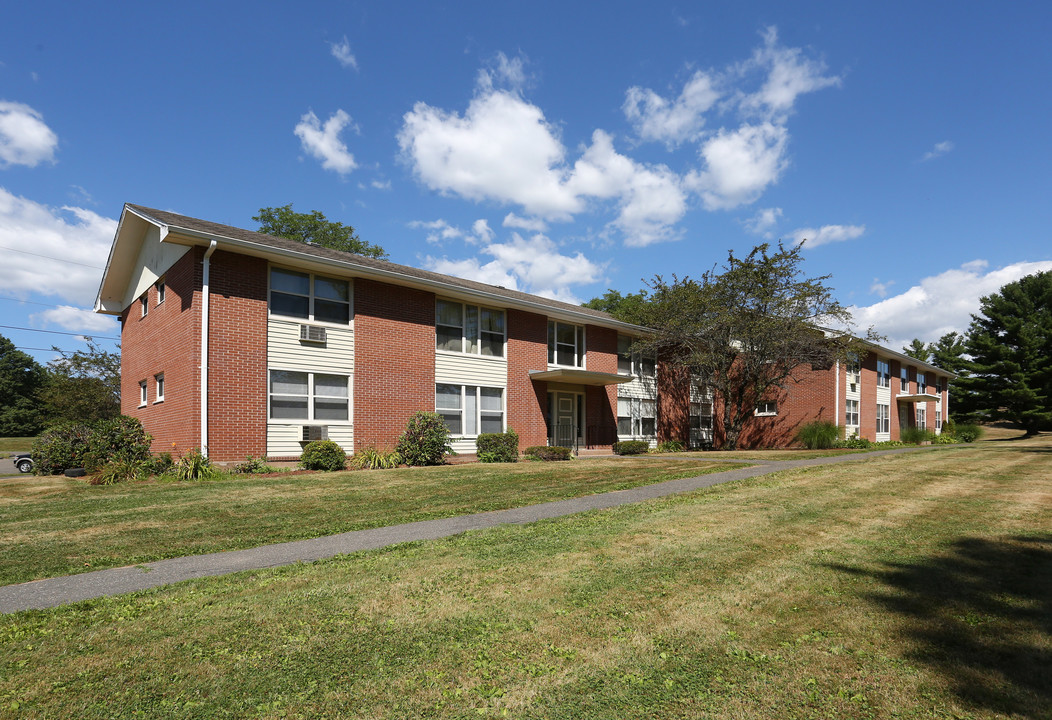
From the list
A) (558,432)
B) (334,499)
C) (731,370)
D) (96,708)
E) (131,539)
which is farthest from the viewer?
(731,370)

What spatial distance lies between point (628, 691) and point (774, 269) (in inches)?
915

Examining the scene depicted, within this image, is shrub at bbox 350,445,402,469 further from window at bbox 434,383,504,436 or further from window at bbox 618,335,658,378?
window at bbox 618,335,658,378

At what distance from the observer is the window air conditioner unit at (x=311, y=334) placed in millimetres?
16031

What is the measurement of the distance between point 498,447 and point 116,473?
9.81 m

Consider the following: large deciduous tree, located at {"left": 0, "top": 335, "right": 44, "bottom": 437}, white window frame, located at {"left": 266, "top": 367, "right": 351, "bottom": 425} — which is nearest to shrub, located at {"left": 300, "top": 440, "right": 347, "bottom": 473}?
white window frame, located at {"left": 266, "top": 367, "right": 351, "bottom": 425}

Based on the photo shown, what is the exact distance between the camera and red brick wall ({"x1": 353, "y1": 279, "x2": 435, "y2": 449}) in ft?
56.2

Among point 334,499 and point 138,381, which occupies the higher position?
point 138,381

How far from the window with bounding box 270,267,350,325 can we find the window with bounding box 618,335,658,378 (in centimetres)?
1252

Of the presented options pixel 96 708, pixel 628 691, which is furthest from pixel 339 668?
pixel 628 691

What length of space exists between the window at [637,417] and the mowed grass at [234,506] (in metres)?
10.7

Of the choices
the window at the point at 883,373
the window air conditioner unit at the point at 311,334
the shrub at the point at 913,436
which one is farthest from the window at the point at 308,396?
the window at the point at 883,373

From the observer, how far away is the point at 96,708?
2.93m

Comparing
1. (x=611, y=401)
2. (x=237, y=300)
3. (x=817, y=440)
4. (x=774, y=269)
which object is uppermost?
(x=774, y=269)

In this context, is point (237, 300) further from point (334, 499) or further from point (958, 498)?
point (958, 498)
